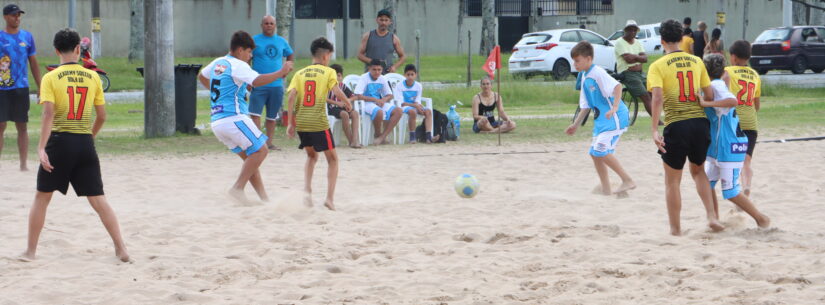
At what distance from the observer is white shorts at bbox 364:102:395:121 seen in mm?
14438

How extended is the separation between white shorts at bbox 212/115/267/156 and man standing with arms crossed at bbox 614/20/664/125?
785cm

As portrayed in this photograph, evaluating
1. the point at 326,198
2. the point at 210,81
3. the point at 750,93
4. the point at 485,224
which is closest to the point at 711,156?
the point at 750,93

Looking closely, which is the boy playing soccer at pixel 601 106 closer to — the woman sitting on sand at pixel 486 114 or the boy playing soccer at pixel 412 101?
the boy playing soccer at pixel 412 101

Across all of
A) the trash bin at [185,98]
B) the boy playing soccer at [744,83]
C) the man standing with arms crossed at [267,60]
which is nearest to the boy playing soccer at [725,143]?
the boy playing soccer at [744,83]

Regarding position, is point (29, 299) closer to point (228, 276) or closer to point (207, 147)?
point (228, 276)

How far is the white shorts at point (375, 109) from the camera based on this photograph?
14438 millimetres

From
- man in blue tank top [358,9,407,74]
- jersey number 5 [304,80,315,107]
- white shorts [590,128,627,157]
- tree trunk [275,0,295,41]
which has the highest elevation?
tree trunk [275,0,295,41]

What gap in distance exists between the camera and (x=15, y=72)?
446 inches

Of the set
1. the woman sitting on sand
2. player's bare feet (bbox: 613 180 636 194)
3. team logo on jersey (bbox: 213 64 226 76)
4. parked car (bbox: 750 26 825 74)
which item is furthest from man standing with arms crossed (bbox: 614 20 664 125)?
parked car (bbox: 750 26 825 74)

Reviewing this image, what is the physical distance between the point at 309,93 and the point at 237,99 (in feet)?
2.01

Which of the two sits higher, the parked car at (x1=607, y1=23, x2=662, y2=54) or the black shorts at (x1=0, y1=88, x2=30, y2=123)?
the parked car at (x1=607, y1=23, x2=662, y2=54)

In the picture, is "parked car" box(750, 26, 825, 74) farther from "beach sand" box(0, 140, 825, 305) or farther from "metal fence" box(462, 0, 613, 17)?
"beach sand" box(0, 140, 825, 305)

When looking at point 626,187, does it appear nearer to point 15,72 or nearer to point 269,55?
point 269,55

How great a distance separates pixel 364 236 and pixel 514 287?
6.34ft
